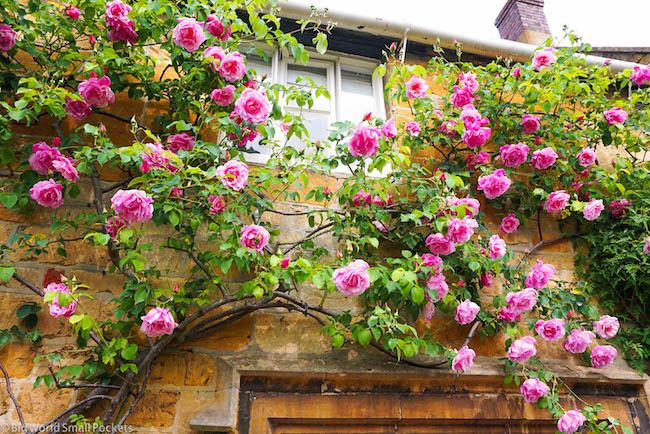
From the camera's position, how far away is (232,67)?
6.81 ft

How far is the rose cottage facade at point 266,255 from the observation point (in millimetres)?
1896

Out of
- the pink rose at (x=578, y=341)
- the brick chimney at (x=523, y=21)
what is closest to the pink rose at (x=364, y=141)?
the pink rose at (x=578, y=341)

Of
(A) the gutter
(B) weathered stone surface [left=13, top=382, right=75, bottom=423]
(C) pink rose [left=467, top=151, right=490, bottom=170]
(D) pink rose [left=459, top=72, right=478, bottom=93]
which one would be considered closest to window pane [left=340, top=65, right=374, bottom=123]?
(A) the gutter

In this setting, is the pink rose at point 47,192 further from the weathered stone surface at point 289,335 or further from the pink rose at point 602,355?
the pink rose at point 602,355

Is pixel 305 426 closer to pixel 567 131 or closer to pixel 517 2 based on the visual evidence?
pixel 567 131

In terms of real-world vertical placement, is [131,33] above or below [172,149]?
above

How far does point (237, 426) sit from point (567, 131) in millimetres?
2686

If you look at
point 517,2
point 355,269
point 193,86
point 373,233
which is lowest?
point 355,269

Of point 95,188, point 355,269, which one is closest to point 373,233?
point 355,269

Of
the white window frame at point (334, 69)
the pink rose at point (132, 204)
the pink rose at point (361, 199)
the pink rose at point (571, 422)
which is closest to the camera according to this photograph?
the pink rose at point (132, 204)

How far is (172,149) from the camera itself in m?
2.17

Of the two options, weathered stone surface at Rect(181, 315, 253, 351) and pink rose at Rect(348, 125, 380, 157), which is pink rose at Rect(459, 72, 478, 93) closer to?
pink rose at Rect(348, 125, 380, 157)

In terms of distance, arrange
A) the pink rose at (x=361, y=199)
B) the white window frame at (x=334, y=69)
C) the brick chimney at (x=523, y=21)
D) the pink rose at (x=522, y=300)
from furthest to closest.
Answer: the brick chimney at (x=523, y=21)
the white window frame at (x=334, y=69)
the pink rose at (x=361, y=199)
the pink rose at (x=522, y=300)

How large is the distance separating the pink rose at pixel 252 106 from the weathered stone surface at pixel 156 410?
1300 mm
